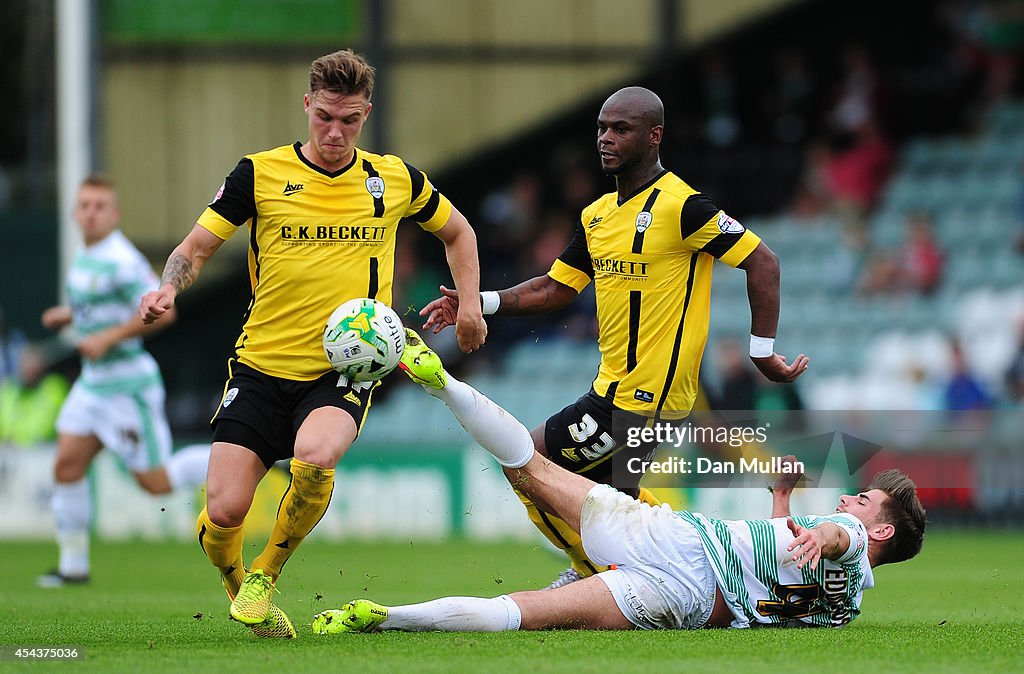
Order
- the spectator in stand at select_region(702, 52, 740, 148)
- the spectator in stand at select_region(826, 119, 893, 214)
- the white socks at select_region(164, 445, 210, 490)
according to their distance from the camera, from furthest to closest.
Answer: the spectator in stand at select_region(702, 52, 740, 148), the spectator in stand at select_region(826, 119, 893, 214), the white socks at select_region(164, 445, 210, 490)

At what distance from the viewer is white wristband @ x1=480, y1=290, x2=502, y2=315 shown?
7992 millimetres

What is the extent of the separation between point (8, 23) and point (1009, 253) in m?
22.6

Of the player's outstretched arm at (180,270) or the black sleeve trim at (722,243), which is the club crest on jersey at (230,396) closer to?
the player's outstretched arm at (180,270)

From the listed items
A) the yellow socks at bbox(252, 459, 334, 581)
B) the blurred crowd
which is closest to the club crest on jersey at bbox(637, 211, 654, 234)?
the yellow socks at bbox(252, 459, 334, 581)

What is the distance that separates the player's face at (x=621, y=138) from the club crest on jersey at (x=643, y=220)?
257mm

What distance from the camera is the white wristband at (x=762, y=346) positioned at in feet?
24.8

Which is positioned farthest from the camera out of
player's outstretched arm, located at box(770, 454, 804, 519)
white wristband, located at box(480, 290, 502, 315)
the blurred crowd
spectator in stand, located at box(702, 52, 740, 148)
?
spectator in stand, located at box(702, 52, 740, 148)

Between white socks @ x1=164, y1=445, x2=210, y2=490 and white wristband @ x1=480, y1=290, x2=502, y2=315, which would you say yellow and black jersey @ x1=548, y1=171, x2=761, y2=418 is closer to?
white wristband @ x1=480, y1=290, x2=502, y2=315

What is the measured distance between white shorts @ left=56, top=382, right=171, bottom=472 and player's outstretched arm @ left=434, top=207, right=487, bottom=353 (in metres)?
4.16

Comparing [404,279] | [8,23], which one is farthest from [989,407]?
[8,23]

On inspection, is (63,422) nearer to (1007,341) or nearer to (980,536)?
(980,536)

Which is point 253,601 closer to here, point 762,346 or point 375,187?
point 375,187

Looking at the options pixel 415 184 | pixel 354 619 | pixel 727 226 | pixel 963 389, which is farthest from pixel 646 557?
pixel 963 389

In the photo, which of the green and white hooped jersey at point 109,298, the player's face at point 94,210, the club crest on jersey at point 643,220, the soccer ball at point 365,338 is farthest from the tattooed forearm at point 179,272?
the player's face at point 94,210
